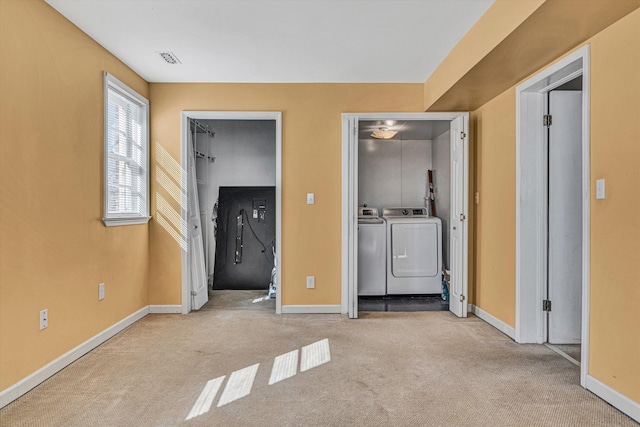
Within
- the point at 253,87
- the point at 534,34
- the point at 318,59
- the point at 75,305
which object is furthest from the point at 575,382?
the point at 253,87

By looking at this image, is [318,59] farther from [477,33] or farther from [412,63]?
[477,33]

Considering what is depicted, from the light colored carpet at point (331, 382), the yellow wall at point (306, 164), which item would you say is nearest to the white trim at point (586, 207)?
the light colored carpet at point (331, 382)

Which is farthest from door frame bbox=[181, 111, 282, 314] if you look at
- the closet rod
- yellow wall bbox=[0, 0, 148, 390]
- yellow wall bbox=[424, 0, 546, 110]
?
yellow wall bbox=[424, 0, 546, 110]

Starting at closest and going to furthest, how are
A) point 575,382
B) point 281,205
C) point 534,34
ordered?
point 534,34
point 575,382
point 281,205

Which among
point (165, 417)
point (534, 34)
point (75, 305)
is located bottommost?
point (165, 417)

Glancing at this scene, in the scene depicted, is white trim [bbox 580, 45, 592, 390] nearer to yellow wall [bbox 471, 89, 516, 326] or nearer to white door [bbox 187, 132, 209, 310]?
yellow wall [bbox 471, 89, 516, 326]

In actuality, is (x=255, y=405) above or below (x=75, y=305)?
below

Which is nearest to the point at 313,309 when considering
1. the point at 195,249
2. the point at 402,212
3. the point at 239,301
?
the point at 239,301

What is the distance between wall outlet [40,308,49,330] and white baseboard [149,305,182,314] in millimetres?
1419

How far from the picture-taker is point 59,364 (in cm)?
231

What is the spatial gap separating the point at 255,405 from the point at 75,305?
58.6 inches

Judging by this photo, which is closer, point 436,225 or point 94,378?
point 94,378

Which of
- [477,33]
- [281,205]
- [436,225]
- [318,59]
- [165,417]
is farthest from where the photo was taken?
[436,225]

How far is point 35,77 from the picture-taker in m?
2.11
